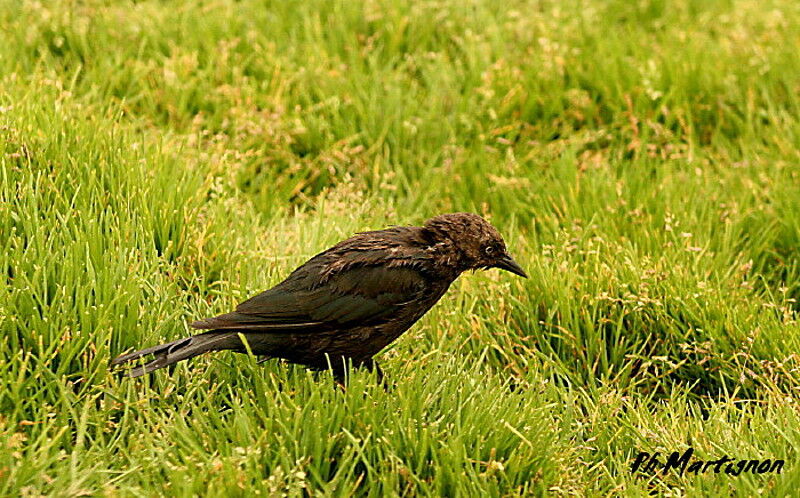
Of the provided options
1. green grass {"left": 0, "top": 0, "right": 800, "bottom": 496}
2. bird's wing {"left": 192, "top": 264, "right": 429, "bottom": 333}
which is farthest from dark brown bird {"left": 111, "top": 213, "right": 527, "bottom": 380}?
green grass {"left": 0, "top": 0, "right": 800, "bottom": 496}

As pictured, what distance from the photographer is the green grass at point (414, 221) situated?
3.89 metres

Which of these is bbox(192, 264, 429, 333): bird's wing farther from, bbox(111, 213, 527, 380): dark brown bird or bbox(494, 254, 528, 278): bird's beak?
bbox(494, 254, 528, 278): bird's beak

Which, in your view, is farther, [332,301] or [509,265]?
[509,265]

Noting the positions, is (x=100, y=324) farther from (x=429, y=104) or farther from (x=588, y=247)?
(x=429, y=104)

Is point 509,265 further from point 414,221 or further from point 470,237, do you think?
point 414,221

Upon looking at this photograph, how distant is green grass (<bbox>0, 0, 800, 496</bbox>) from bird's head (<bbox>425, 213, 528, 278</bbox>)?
0.41 metres

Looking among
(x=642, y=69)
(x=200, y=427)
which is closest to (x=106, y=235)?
(x=200, y=427)

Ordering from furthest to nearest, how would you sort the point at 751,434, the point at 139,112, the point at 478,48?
the point at 478,48 < the point at 139,112 < the point at 751,434

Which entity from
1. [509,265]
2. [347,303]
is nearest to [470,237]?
[509,265]

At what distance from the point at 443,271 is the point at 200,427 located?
1389 millimetres

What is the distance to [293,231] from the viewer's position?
5.79m

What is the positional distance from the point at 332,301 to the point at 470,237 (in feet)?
2.50

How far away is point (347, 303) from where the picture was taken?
14.7 ft

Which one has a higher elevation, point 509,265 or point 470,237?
point 470,237
